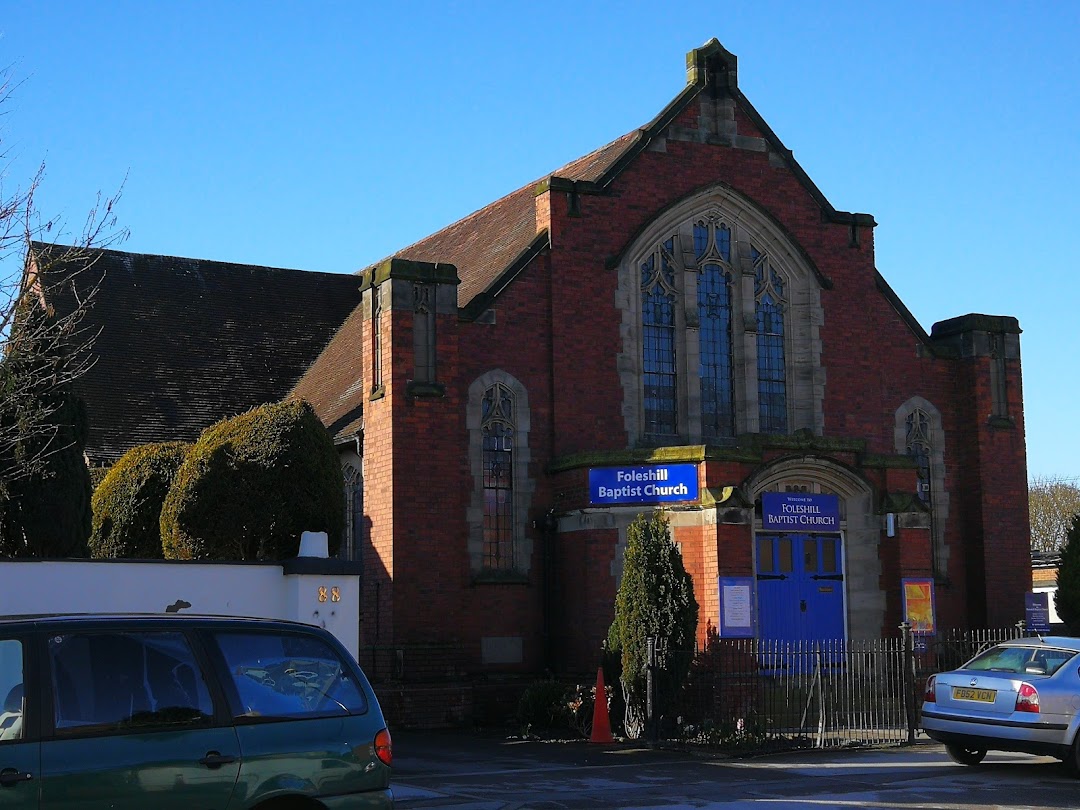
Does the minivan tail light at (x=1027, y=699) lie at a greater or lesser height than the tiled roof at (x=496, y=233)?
lesser

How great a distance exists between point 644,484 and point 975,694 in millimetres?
7625

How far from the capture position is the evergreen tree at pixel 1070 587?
83.0ft

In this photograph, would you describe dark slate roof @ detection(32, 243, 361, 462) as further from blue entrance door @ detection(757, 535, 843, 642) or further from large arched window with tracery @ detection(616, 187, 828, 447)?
blue entrance door @ detection(757, 535, 843, 642)

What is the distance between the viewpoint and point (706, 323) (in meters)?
25.4

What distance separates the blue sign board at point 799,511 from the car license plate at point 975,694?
6975mm

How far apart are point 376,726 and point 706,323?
17587 millimetres

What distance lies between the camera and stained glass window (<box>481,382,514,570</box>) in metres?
23.3

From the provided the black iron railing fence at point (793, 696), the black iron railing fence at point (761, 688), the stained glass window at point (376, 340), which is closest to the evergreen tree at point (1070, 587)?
the black iron railing fence at point (761, 688)

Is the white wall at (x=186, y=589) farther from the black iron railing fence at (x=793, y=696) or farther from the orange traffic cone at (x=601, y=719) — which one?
the black iron railing fence at (x=793, y=696)

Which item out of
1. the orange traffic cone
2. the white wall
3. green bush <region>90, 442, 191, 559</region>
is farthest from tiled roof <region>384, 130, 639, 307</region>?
the white wall

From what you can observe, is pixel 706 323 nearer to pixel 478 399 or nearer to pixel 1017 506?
pixel 478 399

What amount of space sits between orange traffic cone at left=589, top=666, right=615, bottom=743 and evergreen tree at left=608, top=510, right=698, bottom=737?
0.35 metres

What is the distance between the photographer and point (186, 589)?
589 inches

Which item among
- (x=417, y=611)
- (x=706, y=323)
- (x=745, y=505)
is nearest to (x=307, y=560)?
(x=417, y=611)
